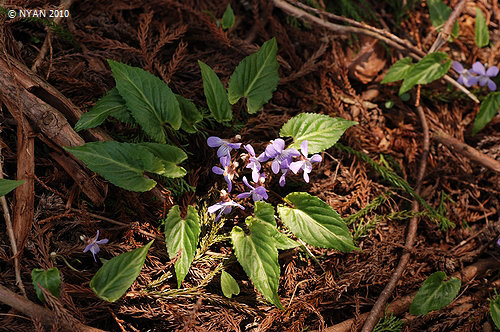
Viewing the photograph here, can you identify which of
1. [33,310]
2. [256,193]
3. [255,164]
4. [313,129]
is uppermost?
[313,129]

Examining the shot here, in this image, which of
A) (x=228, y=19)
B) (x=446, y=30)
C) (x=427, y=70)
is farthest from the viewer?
(x=446, y=30)

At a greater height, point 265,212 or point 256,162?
point 256,162

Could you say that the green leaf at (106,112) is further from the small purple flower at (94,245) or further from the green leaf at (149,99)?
the small purple flower at (94,245)

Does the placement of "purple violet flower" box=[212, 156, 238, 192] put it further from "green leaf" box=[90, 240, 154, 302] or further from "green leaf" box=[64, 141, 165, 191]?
"green leaf" box=[90, 240, 154, 302]

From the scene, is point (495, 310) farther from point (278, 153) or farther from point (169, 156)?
point (169, 156)

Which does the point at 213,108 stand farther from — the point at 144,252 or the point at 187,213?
the point at 144,252

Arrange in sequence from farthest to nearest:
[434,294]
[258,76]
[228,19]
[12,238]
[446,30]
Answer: [446,30], [228,19], [258,76], [434,294], [12,238]

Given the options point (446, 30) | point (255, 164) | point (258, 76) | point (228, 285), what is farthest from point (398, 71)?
point (228, 285)
